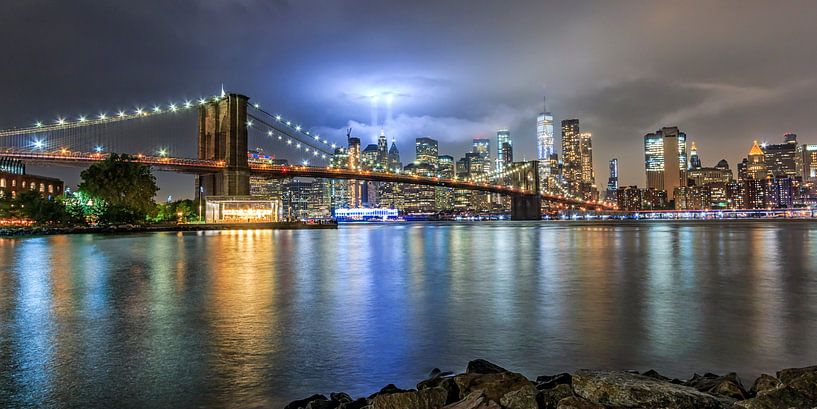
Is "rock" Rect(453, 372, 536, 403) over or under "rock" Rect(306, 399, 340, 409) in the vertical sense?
over

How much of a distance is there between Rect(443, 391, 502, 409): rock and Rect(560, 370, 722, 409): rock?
0.88 meters

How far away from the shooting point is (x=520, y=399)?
15.7 ft

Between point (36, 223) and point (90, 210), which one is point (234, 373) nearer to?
point (90, 210)

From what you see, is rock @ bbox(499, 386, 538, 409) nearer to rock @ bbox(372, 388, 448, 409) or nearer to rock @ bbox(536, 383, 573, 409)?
rock @ bbox(536, 383, 573, 409)

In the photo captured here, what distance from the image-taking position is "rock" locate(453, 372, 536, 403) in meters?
5.10

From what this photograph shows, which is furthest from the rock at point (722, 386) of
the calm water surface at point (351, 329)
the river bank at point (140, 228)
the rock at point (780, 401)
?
the river bank at point (140, 228)

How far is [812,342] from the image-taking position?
8.62m

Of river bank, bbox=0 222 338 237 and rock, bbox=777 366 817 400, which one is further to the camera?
river bank, bbox=0 222 338 237

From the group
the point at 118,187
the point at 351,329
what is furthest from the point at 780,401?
the point at 118,187

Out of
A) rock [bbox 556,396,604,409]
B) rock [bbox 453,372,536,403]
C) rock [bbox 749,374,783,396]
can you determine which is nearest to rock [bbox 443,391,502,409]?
rock [bbox 453,372,536,403]

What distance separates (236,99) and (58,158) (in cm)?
2401

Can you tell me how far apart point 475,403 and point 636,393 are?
4.76ft

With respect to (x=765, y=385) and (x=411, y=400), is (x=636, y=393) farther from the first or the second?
(x=411, y=400)

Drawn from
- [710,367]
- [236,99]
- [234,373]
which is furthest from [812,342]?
[236,99]
